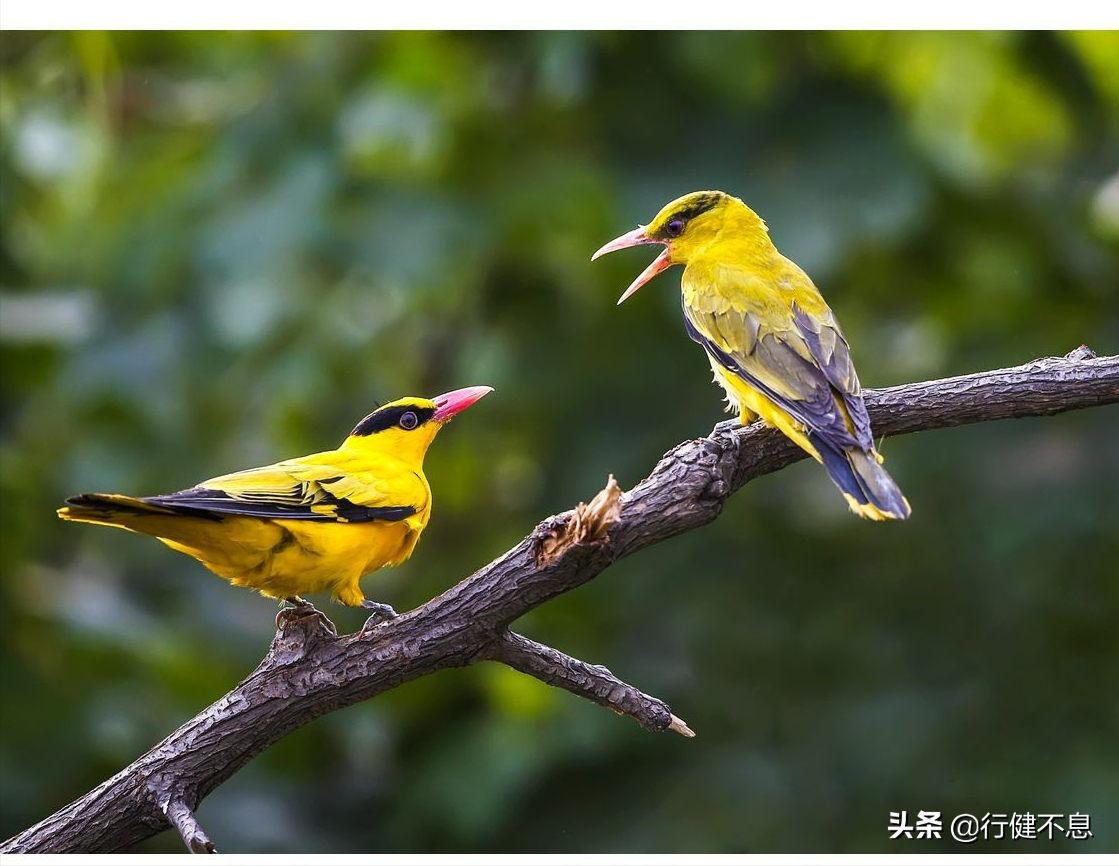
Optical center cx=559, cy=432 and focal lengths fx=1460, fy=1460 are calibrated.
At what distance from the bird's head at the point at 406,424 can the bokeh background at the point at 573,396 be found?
1813 millimetres

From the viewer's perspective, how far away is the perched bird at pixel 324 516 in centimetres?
336

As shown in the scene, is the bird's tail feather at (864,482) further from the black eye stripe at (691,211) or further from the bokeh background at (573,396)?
the bokeh background at (573,396)

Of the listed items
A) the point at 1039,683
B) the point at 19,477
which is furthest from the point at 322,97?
the point at 1039,683

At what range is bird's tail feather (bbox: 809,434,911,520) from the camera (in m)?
3.23

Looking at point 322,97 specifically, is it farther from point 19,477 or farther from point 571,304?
point 19,477

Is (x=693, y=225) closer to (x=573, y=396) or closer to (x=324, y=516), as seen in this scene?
(x=324, y=516)

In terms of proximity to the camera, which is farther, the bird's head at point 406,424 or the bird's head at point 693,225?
the bird's head at point 693,225

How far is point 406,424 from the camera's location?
3656 mm

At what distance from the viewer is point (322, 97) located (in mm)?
6230

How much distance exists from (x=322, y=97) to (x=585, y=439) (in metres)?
1.85

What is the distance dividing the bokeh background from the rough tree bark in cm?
204

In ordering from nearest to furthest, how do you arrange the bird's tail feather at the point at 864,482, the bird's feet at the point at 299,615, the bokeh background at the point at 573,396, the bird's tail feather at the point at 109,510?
the bird's tail feather at the point at 109,510
the bird's tail feather at the point at 864,482
the bird's feet at the point at 299,615
the bokeh background at the point at 573,396

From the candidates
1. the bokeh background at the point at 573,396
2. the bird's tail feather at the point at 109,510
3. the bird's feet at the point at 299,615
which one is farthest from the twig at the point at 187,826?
the bokeh background at the point at 573,396

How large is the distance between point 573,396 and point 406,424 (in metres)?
2.54
